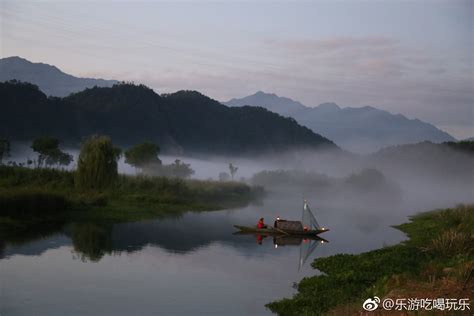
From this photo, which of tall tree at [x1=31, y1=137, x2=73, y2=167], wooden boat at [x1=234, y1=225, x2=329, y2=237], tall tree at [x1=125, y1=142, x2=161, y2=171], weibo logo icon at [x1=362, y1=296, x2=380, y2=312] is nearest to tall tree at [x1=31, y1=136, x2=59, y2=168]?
tall tree at [x1=31, y1=137, x2=73, y2=167]

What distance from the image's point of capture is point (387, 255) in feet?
106

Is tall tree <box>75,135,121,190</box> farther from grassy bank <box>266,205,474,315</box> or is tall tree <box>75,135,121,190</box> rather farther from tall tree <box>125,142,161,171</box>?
tall tree <box>125,142,161,171</box>

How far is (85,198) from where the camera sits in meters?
54.9

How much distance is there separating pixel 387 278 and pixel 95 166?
148ft

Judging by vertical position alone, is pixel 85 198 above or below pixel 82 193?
below

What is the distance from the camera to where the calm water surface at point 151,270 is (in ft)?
74.4

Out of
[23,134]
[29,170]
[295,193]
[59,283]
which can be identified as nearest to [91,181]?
[29,170]

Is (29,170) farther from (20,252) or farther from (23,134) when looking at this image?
(23,134)

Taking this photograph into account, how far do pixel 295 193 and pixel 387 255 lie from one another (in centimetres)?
11345

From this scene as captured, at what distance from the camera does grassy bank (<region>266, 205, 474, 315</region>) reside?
19734 millimetres

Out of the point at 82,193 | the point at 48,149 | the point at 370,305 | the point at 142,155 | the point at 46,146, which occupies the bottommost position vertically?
the point at 82,193

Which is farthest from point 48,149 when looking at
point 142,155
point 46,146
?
point 142,155

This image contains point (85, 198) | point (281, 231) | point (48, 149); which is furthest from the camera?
point (48, 149)

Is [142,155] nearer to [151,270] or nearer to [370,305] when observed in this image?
[151,270]
